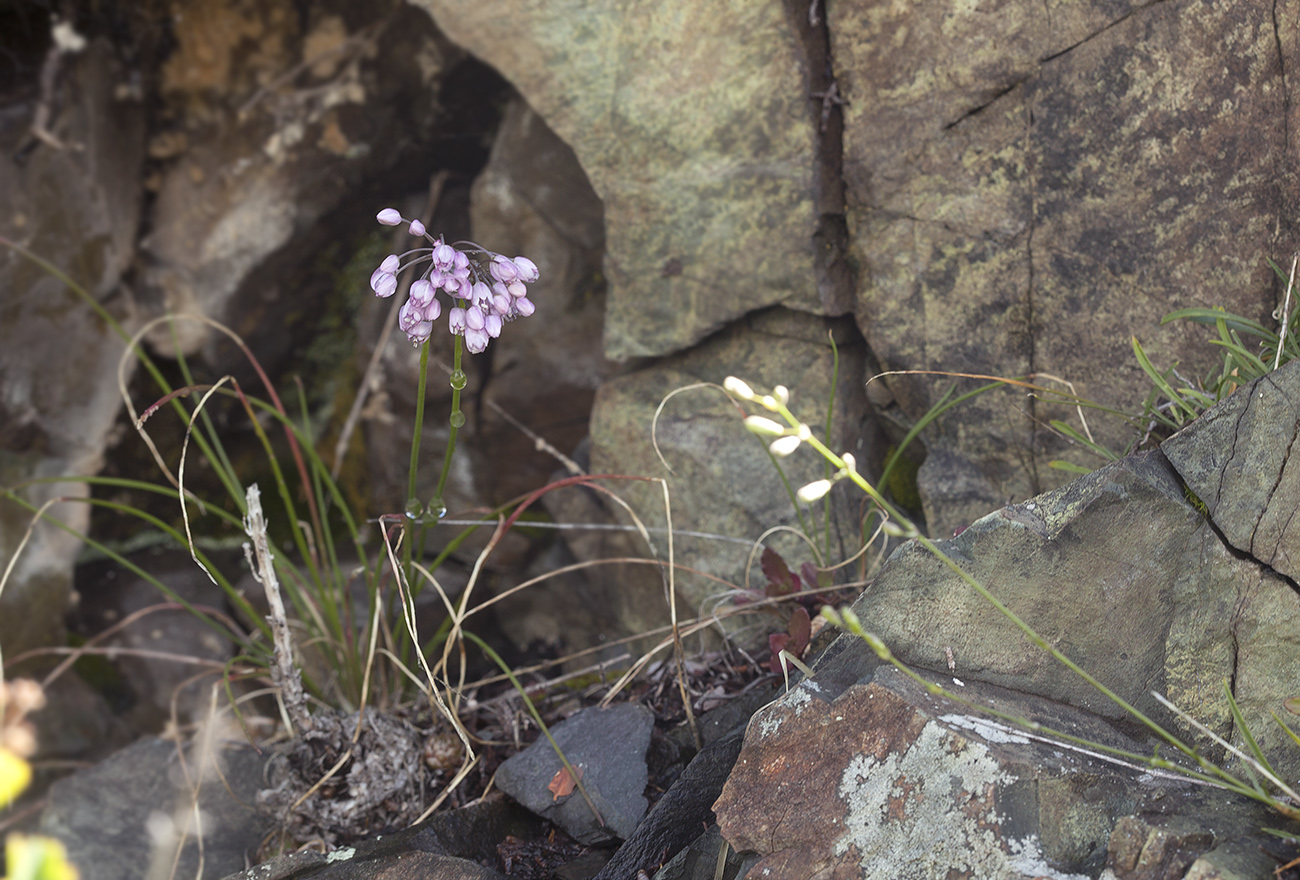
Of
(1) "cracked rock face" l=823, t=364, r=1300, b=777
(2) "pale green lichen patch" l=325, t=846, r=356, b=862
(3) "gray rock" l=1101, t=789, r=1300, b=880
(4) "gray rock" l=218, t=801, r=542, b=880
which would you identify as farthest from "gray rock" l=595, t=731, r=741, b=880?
(3) "gray rock" l=1101, t=789, r=1300, b=880

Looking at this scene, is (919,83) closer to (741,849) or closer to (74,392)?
(741,849)

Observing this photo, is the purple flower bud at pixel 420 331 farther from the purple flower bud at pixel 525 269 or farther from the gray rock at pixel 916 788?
the gray rock at pixel 916 788

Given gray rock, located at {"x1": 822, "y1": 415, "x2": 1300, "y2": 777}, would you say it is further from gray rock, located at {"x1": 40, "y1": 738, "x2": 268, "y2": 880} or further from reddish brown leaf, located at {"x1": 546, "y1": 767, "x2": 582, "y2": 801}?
gray rock, located at {"x1": 40, "y1": 738, "x2": 268, "y2": 880}

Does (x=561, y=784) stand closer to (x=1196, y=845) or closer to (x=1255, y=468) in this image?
(x=1196, y=845)

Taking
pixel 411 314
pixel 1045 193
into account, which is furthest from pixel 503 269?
pixel 1045 193

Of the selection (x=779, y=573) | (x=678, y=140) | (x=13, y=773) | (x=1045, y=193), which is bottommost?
(x=13, y=773)

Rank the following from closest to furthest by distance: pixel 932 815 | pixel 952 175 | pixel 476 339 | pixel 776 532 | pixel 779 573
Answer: pixel 932 815 < pixel 476 339 < pixel 779 573 < pixel 952 175 < pixel 776 532
